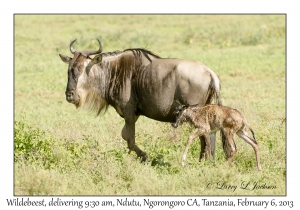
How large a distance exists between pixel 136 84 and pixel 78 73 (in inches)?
33.5

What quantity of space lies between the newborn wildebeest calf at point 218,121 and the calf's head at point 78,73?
59.7 inches

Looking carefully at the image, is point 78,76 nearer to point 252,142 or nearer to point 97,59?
point 97,59

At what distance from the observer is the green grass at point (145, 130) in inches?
299

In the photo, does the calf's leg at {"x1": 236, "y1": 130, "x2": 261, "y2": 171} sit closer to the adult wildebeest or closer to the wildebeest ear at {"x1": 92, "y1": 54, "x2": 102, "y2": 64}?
the adult wildebeest

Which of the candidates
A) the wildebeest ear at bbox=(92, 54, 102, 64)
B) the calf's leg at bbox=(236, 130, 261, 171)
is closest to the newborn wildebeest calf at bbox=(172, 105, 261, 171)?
the calf's leg at bbox=(236, 130, 261, 171)

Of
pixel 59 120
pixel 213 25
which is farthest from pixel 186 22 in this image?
pixel 59 120

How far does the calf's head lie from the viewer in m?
8.88

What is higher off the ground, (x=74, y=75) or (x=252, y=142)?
(x=74, y=75)

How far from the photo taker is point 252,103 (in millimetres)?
13109

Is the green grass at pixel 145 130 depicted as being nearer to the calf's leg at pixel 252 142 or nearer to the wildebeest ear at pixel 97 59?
the calf's leg at pixel 252 142

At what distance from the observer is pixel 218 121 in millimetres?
8133

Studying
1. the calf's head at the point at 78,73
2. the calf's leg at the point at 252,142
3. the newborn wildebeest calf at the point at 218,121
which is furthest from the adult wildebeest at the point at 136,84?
the calf's leg at the point at 252,142

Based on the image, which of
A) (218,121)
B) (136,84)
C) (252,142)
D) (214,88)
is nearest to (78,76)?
(136,84)

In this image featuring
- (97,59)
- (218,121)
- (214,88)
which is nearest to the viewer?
(218,121)
